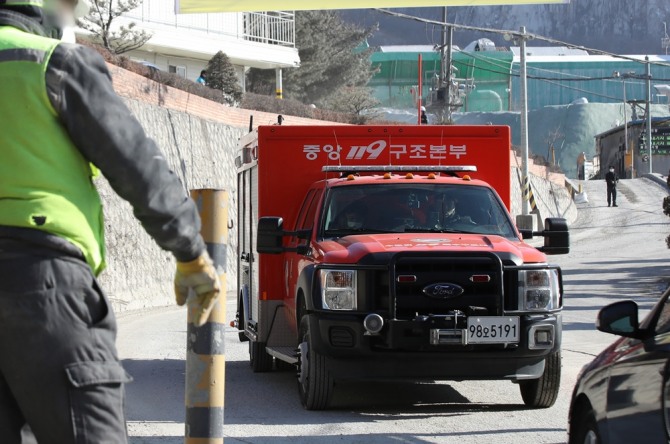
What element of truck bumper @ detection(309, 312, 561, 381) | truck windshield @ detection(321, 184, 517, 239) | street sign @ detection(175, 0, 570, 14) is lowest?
truck bumper @ detection(309, 312, 561, 381)

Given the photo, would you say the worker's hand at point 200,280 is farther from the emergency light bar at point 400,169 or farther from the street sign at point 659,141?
the street sign at point 659,141

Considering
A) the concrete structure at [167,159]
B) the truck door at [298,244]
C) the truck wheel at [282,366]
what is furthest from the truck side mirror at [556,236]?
the concrete structure at [167,159]

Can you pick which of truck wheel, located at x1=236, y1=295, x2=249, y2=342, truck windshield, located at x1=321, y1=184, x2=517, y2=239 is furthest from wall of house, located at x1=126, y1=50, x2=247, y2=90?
truck windshield, located at x1=321, y1=184, x2=517, y2=239

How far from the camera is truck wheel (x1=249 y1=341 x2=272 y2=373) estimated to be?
12188 millimetres

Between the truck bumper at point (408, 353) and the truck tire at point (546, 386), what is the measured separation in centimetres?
39

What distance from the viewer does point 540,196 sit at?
58.6 m

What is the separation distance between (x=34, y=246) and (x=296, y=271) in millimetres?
7581

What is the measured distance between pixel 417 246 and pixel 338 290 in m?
0.71

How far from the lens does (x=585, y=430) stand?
20.0 feet

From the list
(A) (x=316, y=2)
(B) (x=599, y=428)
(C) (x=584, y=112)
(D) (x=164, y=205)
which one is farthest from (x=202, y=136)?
(C) (x=584, y=112)

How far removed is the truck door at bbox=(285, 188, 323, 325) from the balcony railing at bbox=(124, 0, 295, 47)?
95.9 feet

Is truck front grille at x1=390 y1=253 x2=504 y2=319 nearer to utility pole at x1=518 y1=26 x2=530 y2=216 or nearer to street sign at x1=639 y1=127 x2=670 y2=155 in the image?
Answer: utility pole at x1=518 y1=26 x2=530 y2=216

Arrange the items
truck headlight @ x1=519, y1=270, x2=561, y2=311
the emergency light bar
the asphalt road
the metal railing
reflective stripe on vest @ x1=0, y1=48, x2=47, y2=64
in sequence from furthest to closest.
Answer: the metal railing → the emergency light bar → truck headlight @ x1=519, y1=270, x2=561, y2=311 → the asphalt road → reflective stripe on vest @ x1=0, y1=48, x2=47, y2=64

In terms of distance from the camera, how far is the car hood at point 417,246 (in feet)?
30.7
